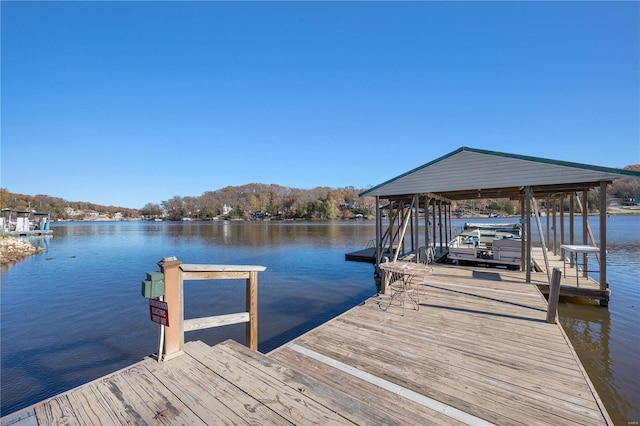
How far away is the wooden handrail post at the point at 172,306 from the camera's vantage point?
283 centimetres

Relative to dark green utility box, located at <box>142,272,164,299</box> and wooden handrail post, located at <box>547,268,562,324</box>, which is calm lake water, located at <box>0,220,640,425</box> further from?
dark green utility box, located at <box>142,272,164,299</box>

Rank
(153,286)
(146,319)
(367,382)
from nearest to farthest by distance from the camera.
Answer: (153,286), (367,382), (146,319)

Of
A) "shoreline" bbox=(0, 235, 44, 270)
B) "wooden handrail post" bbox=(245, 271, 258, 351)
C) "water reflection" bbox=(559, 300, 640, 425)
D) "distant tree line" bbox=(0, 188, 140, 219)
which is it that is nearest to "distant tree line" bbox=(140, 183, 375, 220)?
"distant tree line" bbox=(0, 188, 140, 219)

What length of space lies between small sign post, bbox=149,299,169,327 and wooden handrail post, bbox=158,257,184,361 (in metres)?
0.07

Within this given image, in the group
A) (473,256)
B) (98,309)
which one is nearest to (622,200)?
(473,256)

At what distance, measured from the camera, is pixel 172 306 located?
2.90 m

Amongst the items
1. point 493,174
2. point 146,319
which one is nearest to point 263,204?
point 146,319

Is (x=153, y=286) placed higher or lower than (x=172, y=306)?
higher

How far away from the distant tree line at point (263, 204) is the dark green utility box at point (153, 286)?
83.9 meters

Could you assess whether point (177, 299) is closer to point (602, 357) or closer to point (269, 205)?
point (602, 357)

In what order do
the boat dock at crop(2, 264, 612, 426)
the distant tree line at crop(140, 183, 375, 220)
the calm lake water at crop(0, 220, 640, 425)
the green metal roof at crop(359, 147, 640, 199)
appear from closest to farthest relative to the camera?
the boat dock at crop(2, 264, 612, 426) < the calm lake water at crop(0, 220, 640, 425) < the green metal roof at crop(359, 147, 640, 199) < the distant tree line at crop(140, 183, 375, 220)

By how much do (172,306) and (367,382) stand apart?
88.6 inches

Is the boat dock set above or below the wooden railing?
below

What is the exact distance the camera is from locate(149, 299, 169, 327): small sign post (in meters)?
2.74
